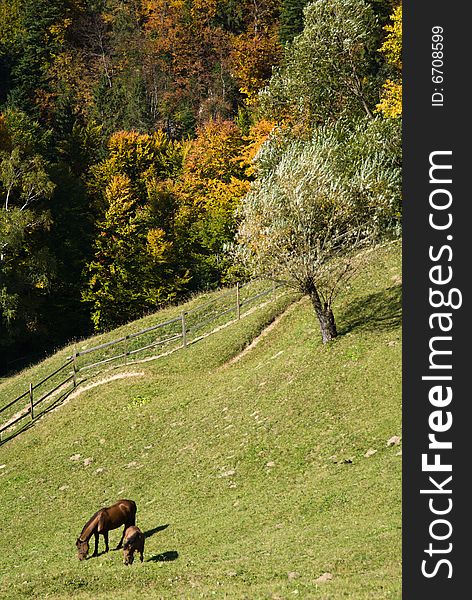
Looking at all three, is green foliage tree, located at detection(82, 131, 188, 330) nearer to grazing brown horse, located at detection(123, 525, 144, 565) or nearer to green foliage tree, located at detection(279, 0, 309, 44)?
green foliage tree, located at detection(279, 0, 309, 44)

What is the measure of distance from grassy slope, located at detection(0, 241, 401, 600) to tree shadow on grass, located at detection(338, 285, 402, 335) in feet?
0.36

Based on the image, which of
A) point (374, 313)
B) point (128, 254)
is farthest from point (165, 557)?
point (128, 254)

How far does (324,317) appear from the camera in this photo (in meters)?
37.9

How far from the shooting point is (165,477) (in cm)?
3353

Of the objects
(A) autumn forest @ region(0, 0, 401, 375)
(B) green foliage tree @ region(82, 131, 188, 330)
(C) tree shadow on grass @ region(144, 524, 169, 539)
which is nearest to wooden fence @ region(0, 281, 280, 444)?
(A) autumn forest @ region(0, 0, 401, 375)

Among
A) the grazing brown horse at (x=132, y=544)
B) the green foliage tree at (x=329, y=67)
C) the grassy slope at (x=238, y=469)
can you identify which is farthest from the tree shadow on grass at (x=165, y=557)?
the green foliage tree at (x=329, y=67)

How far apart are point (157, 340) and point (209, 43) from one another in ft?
244

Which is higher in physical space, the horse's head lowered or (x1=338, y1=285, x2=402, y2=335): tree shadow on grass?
(x1=338, y1=285, x2=402, y2=335): tree shadow on grass

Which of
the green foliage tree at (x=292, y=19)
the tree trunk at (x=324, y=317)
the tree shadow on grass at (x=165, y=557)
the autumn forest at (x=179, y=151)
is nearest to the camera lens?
the tree shadow on grass at (x=165, y=557)

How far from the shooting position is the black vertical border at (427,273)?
1711cm

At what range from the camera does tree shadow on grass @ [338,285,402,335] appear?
38219 millimetres

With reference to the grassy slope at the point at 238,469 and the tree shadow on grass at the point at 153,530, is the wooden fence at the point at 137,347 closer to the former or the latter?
the grassy slope at the point at 238,469

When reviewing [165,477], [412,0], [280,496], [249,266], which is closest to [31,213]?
[249,266]

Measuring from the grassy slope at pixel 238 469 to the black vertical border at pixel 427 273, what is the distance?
1.48 meters
